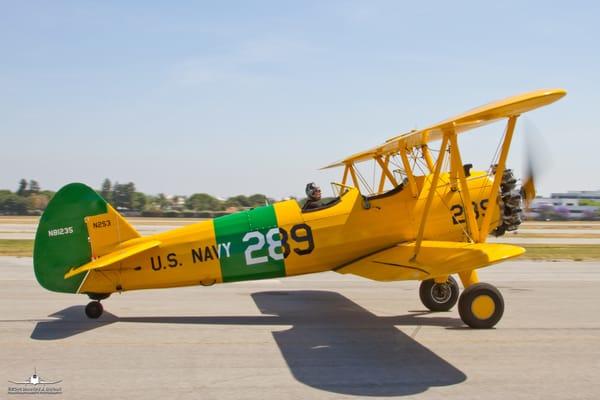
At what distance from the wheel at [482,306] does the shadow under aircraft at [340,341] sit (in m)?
0.45

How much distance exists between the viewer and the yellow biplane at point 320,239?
7664 mm

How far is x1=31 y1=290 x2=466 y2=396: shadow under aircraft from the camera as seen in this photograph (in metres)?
5.34

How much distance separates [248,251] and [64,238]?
2.69 metres

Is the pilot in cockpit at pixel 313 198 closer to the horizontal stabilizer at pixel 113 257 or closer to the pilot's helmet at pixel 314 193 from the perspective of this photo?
the pilot's helmet at pixel 314 193

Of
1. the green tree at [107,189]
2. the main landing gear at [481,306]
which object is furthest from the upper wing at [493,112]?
the green tree at [107,189]

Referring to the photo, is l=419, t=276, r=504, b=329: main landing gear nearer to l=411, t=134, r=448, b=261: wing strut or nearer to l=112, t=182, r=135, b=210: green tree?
l=411, t=134, r=448, b=261: wing strut

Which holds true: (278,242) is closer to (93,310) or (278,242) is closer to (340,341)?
(340,341)

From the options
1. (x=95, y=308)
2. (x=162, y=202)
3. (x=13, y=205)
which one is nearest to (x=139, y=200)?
(x=162, y=202)

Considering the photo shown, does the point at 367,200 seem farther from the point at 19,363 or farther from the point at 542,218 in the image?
the point at 542,218

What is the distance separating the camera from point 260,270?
27.1ft

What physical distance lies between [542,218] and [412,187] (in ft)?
205

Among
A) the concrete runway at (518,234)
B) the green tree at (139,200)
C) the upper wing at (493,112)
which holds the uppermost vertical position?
the green tree at (139,200)

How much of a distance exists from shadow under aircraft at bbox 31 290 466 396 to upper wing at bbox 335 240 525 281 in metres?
0.81

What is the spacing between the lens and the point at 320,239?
8.41 meters
